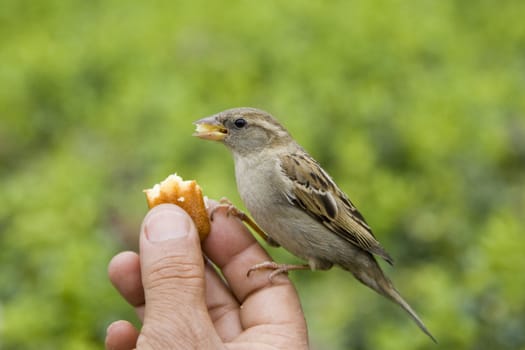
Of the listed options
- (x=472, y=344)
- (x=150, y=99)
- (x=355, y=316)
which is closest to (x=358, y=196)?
(x=355, y=316)

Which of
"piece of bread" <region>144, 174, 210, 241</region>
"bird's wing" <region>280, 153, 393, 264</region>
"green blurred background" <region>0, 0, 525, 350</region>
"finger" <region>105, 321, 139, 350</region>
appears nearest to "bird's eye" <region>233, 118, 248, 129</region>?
"bird's wing" <region>280, 153, 393, 264</region>

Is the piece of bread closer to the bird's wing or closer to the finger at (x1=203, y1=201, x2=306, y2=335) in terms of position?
the finger at (x1=203, y1=201, x2=306, y2=335)

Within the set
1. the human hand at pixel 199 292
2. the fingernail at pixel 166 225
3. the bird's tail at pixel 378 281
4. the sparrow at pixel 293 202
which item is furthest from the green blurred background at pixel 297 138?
the fingernail at pixel 166 225

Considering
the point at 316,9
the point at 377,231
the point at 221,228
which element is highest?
the point at 316,9

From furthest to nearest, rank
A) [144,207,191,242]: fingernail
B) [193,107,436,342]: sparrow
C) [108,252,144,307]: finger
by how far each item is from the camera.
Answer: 1. [193,107,436,342]: sparrow
2. [108,252,144,307]: finger
3. [144,207,191,242]: fingernail

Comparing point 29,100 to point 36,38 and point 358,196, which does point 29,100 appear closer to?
point 36,38

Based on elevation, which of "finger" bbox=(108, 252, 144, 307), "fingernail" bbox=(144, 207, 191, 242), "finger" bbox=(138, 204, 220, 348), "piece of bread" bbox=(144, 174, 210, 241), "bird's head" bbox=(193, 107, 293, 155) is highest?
"bird's head" bbox=(193, 107, 293, 155)

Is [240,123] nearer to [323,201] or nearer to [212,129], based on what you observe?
[212,129]
